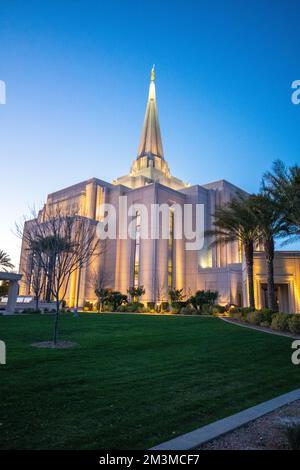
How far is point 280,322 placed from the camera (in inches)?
573

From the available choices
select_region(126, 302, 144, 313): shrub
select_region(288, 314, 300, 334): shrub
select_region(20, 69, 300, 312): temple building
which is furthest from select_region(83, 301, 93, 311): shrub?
select_region(288, 314, 300, 334): shrub

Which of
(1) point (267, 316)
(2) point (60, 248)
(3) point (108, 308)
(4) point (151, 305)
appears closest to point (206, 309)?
(1) point (267, 316)

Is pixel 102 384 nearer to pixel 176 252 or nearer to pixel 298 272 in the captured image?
pixel 298 272

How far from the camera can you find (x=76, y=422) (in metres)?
3.77

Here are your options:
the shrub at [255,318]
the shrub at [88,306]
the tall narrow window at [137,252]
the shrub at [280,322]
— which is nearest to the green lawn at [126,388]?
the shrub at [280,322]

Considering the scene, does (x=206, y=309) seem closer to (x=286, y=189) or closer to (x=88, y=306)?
(x=286, y=189)

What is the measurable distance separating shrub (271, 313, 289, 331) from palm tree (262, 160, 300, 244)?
14.2 feet

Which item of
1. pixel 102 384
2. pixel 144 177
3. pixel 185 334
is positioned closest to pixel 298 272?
pixel 185 334

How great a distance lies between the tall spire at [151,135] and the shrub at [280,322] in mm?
52444

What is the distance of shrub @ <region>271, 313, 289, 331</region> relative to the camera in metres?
14.4

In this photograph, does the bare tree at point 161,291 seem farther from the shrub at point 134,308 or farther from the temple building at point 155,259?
the shrub at point 134,308

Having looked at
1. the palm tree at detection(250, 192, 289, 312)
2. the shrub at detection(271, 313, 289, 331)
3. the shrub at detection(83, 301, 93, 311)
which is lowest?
the shrub at detection(83, 301, 93, 311)

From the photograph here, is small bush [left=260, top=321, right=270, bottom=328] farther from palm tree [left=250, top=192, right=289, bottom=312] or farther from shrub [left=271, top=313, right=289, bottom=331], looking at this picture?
palm tree [left=250, top=192, right=289, bottom=312]

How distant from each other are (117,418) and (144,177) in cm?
5554
